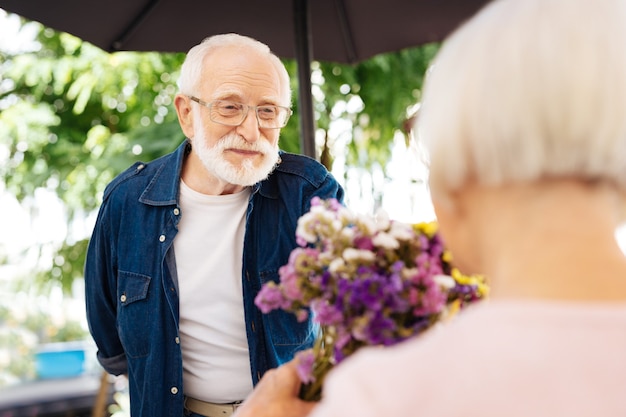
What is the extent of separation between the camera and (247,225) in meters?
2.13

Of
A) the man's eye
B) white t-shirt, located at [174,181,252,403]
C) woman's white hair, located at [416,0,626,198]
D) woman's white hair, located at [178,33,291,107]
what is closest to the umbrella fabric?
woman's white hair, located at [178,33,291,107]

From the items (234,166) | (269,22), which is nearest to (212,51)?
(234,166)

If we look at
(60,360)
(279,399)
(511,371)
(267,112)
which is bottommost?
(60,360)

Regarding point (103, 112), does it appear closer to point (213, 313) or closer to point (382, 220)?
point (213, 313)

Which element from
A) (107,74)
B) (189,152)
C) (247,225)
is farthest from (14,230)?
(247,225)

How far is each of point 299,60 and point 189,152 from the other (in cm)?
62

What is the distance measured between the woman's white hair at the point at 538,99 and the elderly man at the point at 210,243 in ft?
4.21

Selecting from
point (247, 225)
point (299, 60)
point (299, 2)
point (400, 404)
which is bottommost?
point (400, 404)

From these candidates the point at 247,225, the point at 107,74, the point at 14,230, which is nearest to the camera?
the point at 247,225

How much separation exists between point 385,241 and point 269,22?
6.37 ft

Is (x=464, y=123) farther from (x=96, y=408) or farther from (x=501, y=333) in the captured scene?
(x=96, y=408)

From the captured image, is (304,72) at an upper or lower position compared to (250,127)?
upper

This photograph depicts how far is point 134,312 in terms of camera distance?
7.04 ft

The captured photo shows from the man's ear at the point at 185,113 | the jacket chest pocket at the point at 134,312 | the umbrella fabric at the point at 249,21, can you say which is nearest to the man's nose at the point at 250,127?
the man's ear at the point at 185,113
